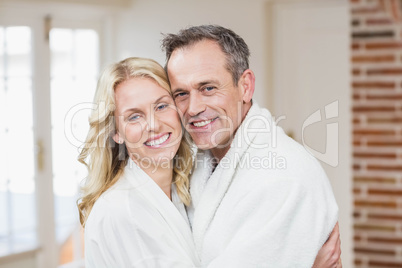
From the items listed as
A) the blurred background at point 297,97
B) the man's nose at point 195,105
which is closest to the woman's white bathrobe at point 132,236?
the man's nose at point 195,105

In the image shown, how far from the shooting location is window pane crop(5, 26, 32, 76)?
9.73 ft

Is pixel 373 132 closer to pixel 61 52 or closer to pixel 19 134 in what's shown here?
pixel 61 52

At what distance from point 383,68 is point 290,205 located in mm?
2009

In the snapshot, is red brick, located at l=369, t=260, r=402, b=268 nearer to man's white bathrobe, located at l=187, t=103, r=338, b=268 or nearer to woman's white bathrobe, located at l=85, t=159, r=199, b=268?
man's white bathrobe, located at l=187, t=103, r=338, b=268

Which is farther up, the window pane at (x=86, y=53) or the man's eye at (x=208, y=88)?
the window pane at (x=86, y=53)

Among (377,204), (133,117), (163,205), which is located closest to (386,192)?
(377,204)

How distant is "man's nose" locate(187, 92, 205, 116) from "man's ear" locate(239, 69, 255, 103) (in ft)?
0.35

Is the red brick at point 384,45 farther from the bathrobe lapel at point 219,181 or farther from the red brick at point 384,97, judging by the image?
the bathrobe lapel at point 219,181

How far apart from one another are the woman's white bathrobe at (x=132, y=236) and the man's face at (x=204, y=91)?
7.4 inches

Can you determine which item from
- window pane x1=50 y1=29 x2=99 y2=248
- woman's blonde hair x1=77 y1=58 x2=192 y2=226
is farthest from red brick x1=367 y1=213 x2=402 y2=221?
woman's blonde hair x1=77 y1=58 x2=192 y2=226

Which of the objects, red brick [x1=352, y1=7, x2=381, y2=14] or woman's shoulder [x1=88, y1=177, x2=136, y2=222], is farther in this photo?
red brick [x1=352, y1=7, x2=381, y2=14]

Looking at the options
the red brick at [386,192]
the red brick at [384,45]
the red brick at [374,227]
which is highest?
the red brick at [384,45]

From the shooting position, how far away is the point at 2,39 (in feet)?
9.59

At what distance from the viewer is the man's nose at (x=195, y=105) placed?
3.73 ft
